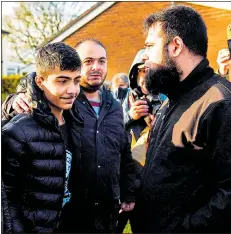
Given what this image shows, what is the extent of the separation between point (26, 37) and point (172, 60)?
31611 mm

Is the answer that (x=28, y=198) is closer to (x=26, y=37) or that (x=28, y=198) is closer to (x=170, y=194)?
(x=170, y=194)

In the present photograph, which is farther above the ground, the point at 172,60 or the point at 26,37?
the point at 26,37

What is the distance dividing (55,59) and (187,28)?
2.94 ft

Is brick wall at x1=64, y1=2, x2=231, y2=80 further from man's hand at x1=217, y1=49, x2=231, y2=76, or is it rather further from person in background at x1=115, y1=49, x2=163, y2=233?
man's hand at x1=217, y1=49, x2=231, y2=76

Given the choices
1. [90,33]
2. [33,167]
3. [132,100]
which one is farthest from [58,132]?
[90,33]

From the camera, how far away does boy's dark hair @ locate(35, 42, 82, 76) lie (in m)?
2.62

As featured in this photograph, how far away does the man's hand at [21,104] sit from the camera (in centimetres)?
248

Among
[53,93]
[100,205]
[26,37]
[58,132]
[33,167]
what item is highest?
[26,37]

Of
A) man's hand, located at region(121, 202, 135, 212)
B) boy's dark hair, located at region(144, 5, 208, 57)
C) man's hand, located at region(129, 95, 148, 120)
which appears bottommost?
man's hand, located at region(121, 202, 135, 212)

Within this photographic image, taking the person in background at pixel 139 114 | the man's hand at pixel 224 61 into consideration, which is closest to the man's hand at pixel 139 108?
the person in background at pixel 139 114

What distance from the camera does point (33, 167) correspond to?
2322 millimetres

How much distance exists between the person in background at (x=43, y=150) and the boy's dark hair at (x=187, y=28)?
2.27 ft

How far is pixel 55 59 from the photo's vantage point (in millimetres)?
2625

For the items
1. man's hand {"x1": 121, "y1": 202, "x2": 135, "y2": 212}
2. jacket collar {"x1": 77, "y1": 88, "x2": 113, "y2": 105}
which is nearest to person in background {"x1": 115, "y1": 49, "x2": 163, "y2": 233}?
man's hand {"x1": 121, "y1": 202, "x2": 135, "y2": 212}
